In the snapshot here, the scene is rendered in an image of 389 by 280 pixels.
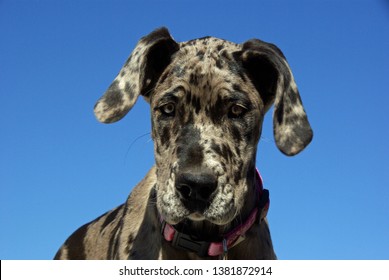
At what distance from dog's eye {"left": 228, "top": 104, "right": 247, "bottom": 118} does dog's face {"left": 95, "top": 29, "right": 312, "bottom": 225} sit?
0.4 inches

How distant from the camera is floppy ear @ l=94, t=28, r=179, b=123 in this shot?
7242mm

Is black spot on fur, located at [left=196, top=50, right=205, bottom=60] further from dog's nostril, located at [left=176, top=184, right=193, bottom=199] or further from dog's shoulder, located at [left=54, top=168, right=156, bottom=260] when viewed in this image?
dog's nostril, located at [left=176, top=184, right=193, bottom=199]

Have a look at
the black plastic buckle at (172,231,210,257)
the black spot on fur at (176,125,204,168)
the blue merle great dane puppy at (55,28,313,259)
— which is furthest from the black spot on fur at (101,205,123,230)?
the black spot on fur at (176,125,204,168)

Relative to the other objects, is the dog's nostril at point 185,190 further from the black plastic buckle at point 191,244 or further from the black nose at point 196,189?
the black plastic buckle at point 191,244

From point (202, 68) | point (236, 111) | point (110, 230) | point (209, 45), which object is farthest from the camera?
point (110, 230)

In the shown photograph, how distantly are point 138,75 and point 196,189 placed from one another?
1.60m

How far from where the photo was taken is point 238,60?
24.3ft

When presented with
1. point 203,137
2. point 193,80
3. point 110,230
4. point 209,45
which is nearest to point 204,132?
point 203,137

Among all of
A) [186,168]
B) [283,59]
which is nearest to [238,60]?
[283,59]

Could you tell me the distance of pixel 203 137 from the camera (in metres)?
6.66

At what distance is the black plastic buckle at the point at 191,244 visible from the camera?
6738mm

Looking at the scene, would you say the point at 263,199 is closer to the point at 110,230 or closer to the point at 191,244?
the point at 191,244

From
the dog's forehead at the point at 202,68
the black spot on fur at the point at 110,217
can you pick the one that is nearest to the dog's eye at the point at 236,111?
the dog's forehead at the point at 202,68
